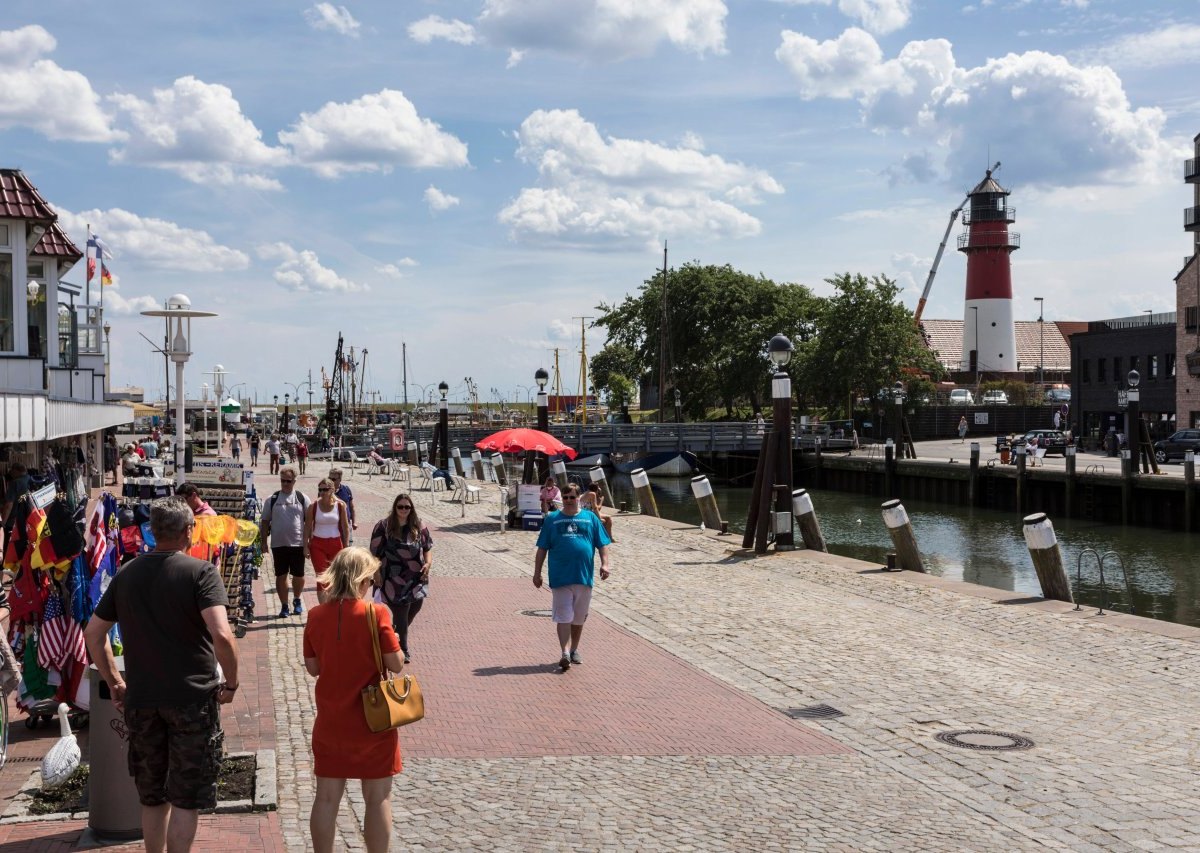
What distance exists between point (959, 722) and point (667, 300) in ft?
231

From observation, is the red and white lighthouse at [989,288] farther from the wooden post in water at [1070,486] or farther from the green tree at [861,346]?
the wooden post in water at [1070,486]

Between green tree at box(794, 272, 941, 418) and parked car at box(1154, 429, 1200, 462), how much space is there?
20.0 meters

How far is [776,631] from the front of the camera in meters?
13.9

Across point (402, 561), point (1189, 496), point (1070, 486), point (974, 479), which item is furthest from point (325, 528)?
point (974, 479)

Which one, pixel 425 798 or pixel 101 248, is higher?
pixel 101 248

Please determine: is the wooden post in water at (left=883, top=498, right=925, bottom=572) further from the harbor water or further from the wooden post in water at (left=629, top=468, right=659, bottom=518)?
the wooden post in water at (left=629, top=468, right=659, bottom=518)

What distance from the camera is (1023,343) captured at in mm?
114688

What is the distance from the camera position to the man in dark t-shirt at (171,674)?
579 cm

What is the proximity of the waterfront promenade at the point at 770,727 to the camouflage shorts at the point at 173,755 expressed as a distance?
2.89 ft

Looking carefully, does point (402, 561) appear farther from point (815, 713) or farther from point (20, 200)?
point (20, 200)

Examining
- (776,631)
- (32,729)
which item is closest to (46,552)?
(32,729)

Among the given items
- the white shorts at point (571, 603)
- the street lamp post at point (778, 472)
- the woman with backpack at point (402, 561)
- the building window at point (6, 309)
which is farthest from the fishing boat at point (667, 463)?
the woman with backpack at point (402, 561)

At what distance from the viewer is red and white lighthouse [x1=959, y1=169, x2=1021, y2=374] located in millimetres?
96125

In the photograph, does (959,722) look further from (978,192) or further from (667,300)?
(978,192)
